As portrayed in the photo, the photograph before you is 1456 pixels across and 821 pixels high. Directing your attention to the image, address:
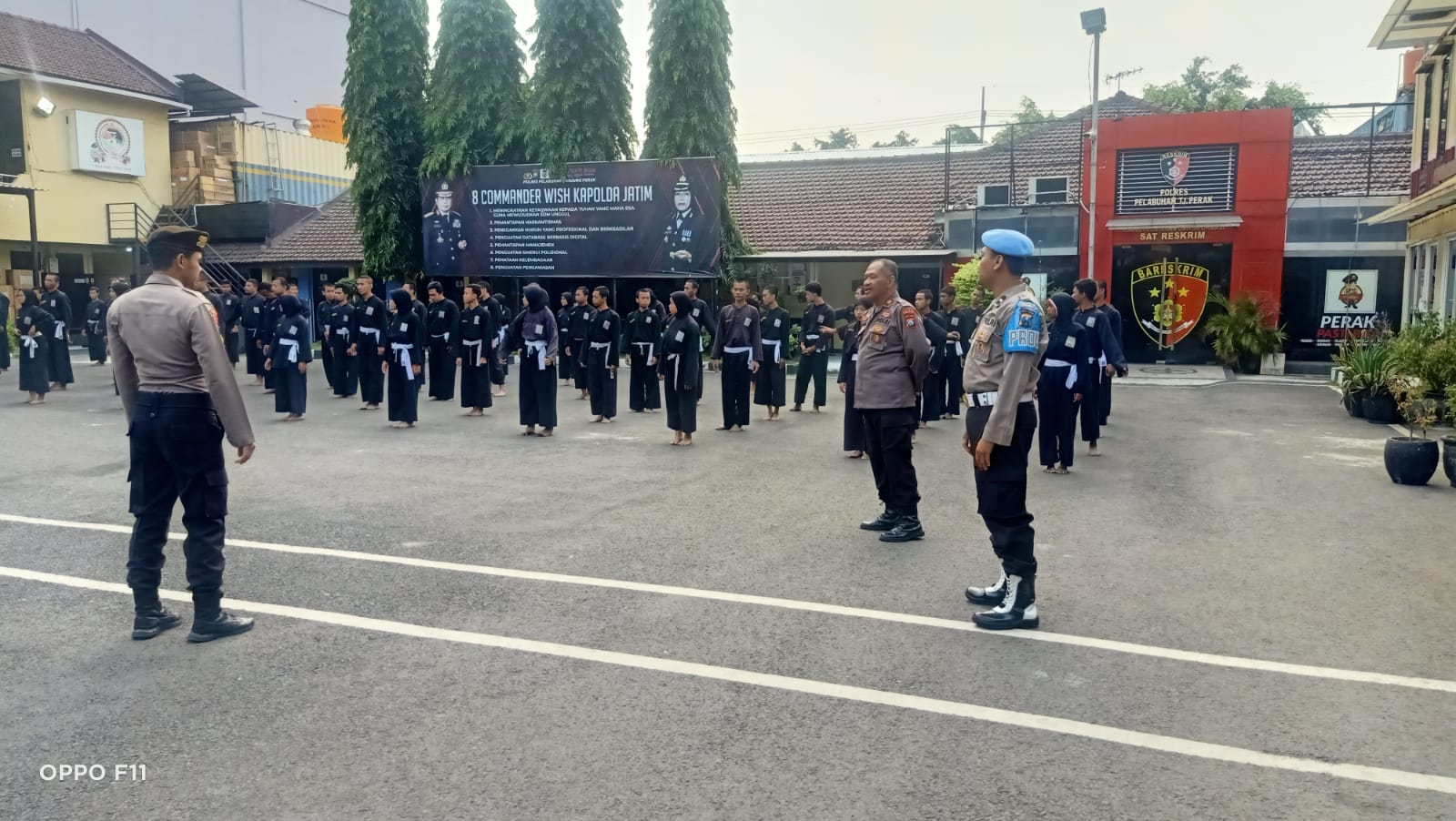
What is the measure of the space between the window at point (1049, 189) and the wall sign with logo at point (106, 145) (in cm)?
2495

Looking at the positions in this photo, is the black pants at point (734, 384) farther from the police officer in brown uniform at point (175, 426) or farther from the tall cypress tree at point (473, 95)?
the tall cypress tree at point (473, 95)

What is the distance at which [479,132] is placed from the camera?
23.9 meters

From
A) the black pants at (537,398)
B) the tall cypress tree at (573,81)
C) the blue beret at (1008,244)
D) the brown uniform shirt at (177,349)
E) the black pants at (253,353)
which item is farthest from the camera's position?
the tall cypress tree at (573,81)

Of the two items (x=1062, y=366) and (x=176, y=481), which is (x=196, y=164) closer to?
(x=1062, y=366)

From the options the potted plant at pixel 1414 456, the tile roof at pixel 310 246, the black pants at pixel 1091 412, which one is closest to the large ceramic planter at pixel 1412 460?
the potted plant at pixel 1414 456

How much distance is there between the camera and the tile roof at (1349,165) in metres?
21.3

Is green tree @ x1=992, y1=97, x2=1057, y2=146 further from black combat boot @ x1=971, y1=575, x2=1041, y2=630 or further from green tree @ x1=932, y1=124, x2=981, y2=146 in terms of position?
black combat boot @ x1=971, y1=575, x2=1041, y2=630

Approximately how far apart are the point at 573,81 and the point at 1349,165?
55.1 feet

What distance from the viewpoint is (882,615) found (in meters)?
5.30

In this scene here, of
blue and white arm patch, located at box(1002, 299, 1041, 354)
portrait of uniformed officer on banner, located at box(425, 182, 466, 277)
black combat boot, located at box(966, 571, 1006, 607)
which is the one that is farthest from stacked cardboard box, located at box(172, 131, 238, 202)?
blue and white arm patch, located at box(1002, 299, 1041, 354)

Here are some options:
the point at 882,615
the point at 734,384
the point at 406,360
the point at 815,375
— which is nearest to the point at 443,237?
the point at 406,360

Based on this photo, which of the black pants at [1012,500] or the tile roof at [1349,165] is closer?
the black pants at [1012,500]

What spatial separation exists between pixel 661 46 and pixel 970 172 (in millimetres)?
8519

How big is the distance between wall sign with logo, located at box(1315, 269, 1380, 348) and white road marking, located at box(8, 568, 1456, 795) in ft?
63.1
